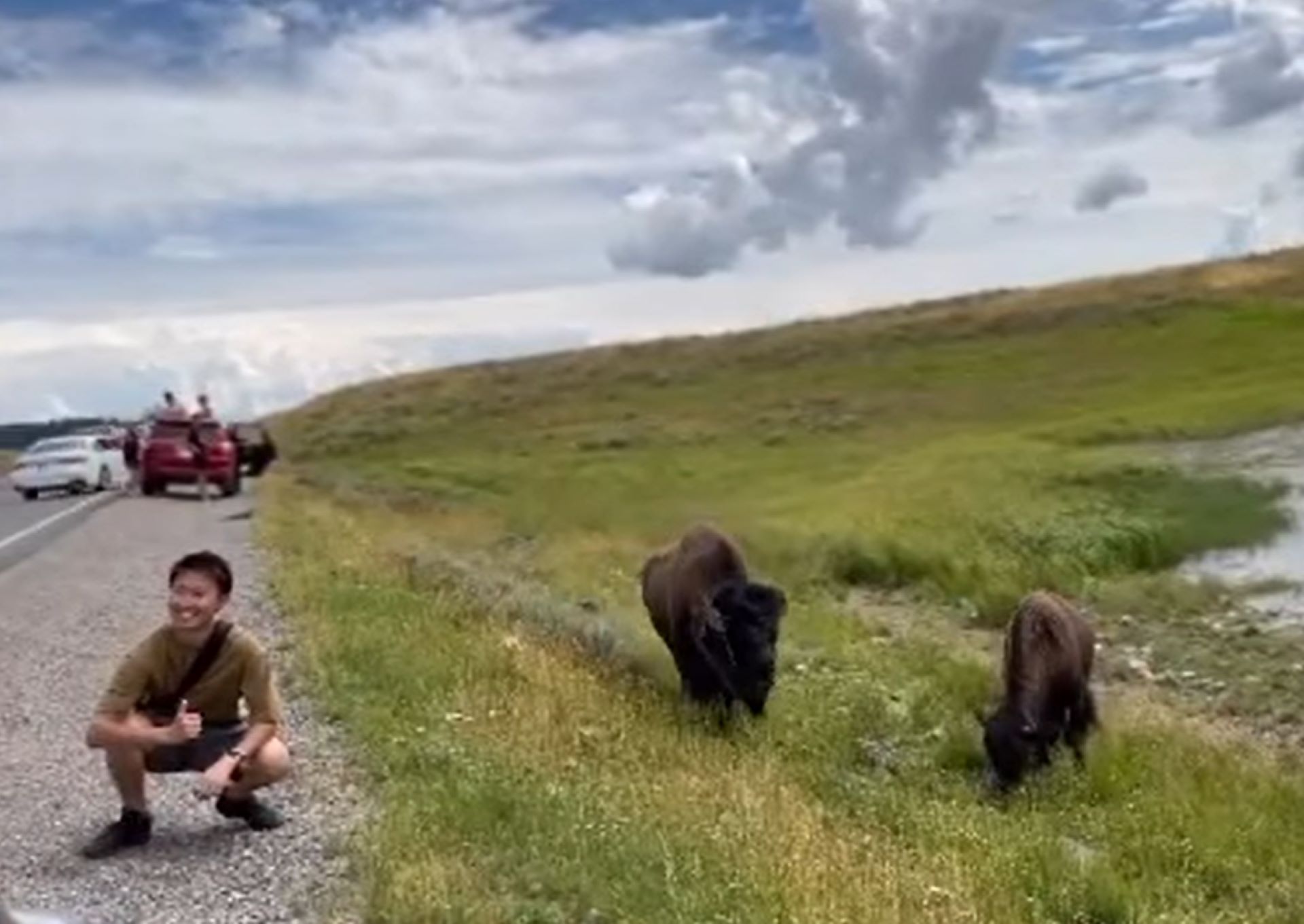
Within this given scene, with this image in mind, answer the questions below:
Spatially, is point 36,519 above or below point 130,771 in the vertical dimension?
below

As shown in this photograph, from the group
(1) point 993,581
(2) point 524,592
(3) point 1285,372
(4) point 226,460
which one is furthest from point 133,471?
(3) point 1285,372

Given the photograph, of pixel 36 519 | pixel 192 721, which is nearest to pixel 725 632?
pixel 192 721

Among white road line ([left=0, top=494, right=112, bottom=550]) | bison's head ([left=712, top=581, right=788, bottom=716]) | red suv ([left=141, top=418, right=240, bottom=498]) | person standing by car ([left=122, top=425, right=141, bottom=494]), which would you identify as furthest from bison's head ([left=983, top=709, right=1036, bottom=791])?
person standing by car ([left=122, top=425, right=141, bottom=494])

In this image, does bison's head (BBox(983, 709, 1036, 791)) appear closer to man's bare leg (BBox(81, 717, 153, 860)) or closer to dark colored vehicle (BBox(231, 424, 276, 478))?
man's bare leg (BBox(81, 717, 153, 860))

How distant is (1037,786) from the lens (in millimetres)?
12844

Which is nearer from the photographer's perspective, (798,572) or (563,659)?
(563,659)

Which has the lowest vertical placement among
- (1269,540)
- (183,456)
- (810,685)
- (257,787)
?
(1269,540)

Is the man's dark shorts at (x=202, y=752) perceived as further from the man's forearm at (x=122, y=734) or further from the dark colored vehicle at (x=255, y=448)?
the dark colored vehicle at (x=255, y=448)

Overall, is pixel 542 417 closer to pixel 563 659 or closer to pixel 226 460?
pixel 226 460

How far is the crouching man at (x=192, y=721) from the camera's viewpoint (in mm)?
9672

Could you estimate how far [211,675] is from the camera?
9836 millimetres

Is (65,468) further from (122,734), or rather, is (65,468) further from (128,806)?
(122,734)

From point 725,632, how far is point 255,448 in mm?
40841

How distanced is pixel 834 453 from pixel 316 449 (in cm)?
2973
